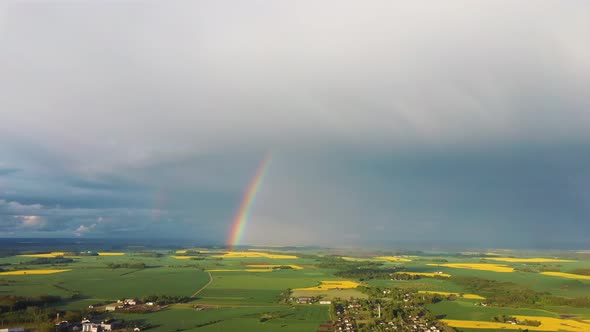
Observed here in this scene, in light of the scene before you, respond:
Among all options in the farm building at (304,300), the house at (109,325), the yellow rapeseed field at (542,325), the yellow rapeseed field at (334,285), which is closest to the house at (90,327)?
the house at (109,325)

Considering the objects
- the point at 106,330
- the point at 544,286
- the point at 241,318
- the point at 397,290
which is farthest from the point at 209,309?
the point at 544,286

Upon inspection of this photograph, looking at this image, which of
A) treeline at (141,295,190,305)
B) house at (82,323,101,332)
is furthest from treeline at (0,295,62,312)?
house at (82,323,101,332)

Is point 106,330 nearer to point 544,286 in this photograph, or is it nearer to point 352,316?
point 352,316

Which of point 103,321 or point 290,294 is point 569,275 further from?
point 103,321

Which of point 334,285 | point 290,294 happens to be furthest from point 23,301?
point 334,285

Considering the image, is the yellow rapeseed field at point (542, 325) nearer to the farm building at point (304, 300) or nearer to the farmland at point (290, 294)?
the farmland at point (290, 294)

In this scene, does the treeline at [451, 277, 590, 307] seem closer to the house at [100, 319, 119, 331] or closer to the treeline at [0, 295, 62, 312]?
the house at [100, 319, 119, 331]
